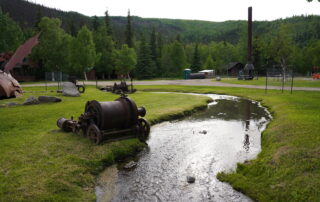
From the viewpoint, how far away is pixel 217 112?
23578 mm

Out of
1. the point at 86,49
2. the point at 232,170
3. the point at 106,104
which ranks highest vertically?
the point at 86,49

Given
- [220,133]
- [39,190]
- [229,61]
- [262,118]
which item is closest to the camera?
[39,190]

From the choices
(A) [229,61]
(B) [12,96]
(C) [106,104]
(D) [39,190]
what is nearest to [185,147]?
(C) [106,104]

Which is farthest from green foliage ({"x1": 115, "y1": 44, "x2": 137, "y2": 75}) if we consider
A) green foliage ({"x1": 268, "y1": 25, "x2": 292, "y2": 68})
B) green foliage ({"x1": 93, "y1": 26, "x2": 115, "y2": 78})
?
green foliage ({"x1": 268, "y1": 25, "x2": 292, "y2": 68})

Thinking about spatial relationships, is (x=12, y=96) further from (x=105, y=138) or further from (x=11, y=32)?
(x=11, y=32)

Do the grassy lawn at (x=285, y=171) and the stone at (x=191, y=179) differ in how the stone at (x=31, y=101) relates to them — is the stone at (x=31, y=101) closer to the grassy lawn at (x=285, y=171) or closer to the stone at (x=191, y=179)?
Result: the stone at (x=191, y=179)

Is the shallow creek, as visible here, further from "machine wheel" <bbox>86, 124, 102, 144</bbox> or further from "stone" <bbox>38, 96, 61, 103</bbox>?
"stone" <bbox>38, 96, 61, 103</bbox>

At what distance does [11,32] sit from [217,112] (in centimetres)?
5589

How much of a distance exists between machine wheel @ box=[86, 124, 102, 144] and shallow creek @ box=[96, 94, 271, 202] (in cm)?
183

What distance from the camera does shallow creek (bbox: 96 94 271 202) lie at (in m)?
8.72

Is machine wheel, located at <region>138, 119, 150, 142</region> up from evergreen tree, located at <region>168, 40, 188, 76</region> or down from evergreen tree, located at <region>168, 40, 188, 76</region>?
down

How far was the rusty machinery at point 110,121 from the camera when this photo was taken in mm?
12250

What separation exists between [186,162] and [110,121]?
386 centimetres

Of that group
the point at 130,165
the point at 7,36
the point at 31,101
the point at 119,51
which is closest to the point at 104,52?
the point at 119,51
